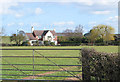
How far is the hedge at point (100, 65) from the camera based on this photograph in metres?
4.88

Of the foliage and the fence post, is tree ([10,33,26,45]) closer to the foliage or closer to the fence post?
the foliage

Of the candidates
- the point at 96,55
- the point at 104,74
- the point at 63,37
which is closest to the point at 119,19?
the point at 96,55

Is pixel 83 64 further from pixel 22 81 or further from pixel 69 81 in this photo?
pixel 22 81

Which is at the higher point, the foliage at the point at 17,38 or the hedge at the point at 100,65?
the foliage at the point at 17,38

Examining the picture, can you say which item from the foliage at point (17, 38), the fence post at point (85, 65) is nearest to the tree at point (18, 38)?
the foliage at point (17, 38)

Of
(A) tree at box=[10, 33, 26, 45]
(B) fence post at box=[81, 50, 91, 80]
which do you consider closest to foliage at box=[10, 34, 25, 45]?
(A) tree at box=[10, 33, 26, 45]

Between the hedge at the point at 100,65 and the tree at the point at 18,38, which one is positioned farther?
the tree at the point at 18,38

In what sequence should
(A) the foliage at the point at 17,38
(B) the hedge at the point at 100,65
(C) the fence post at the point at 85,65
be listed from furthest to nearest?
(A) the foliage at the point at 17,38 < (C) the fence post at the point at 85,65 < (B) the hedge at the point at 100,65

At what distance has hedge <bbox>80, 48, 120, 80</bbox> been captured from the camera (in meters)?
4.88

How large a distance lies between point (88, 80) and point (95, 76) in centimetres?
27

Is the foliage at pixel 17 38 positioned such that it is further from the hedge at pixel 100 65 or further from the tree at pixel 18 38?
the hedge at pixel 100 65

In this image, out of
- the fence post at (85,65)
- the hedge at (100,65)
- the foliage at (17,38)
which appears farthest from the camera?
the foliage at (17,38)

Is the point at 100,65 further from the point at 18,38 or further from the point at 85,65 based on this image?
the point at 18,38

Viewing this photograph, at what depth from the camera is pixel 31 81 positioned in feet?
18.1
